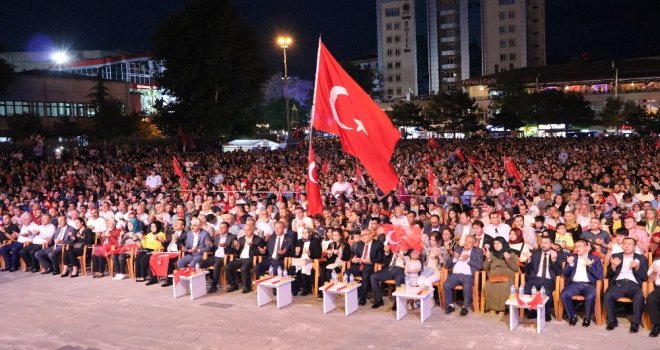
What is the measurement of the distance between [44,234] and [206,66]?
26.5 m

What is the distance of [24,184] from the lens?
74.0 ft

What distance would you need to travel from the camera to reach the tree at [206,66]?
3956 centimetres

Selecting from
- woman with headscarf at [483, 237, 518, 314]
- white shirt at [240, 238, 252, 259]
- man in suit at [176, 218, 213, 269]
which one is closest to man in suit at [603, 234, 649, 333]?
woman with headscarf at [483, 237, 518, 314]

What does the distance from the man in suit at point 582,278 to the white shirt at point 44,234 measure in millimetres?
11247

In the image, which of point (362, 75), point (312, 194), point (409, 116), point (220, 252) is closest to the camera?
point (312, 194)

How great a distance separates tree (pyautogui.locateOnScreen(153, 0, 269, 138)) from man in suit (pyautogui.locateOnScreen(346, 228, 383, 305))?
30.6m

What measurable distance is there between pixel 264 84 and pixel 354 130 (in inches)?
1364

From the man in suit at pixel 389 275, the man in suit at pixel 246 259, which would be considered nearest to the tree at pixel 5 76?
the man in suit at pixel 246 259

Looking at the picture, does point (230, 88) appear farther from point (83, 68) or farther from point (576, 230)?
point (83, 68)

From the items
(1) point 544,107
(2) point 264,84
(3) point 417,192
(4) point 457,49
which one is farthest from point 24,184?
(4) point 457,49

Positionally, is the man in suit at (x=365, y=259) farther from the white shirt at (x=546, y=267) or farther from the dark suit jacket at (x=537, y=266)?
the white shirt at (x=546, y=267)

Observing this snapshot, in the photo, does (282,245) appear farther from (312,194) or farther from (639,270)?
(639,270)

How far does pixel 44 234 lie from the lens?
1469cm

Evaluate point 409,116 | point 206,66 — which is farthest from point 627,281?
point 409,116
